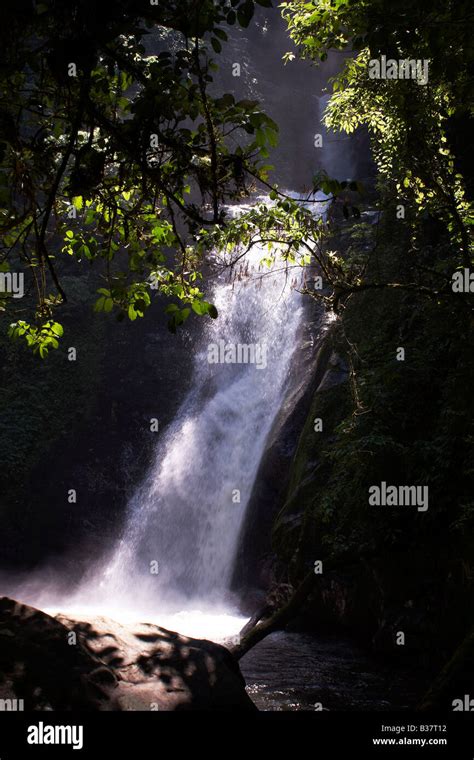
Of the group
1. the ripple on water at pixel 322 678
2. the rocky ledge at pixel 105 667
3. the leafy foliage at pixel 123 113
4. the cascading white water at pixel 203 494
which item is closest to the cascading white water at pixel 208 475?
the cascading white water at pixel 203 494

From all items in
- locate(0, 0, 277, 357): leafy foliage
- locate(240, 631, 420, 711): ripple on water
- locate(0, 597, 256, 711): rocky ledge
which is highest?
locate(0, 0, 277, 357): leafy foliage

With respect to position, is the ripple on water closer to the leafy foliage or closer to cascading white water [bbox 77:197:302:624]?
cascading white water [bbox 77:197:302:624]

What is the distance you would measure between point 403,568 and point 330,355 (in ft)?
22.1

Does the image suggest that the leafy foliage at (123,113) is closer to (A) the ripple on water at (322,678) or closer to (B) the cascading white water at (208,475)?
(A) the ripple on water at (322,678)

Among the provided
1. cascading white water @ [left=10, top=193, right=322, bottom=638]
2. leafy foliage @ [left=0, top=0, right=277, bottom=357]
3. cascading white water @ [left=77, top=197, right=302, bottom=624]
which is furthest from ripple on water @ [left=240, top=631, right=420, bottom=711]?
leafy foliage @ [left=0, top=0, right=277, bottom=357]

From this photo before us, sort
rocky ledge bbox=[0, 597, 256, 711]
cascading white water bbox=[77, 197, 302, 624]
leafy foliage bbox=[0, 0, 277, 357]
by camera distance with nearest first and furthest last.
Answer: leafy foliage bbox=[0, 0, 277, 357]
rocky ledge bbox=[0, 597, 256, 711]
cascading white water bbox=[77, 197, 302, 624]

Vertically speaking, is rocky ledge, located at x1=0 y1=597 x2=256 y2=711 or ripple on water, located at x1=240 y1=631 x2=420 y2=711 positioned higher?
rocky ledge, located at x1=0 y1=597 x2=256 y2=711

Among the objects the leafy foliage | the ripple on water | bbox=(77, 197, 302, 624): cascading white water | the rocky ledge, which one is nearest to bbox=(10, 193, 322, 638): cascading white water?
bbox=(77, 197, 302, 624): cascading white water

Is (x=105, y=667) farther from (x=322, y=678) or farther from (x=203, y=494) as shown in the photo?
(x=203, y=494)

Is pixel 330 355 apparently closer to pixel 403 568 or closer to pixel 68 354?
pixel 403 568

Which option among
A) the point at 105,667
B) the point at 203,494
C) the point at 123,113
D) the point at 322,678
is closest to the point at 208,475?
the point at 203,494

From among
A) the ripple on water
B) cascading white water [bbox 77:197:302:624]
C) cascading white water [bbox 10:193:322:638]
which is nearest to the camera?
the ripple on water

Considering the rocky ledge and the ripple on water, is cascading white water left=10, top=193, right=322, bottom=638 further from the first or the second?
the rocky ledge

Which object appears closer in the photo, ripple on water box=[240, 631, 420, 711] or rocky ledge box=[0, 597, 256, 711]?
rocky ledge box=[0, 597, 256, 711]
